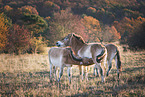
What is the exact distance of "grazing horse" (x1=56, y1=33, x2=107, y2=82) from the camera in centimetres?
567

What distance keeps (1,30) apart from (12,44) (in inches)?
89.2

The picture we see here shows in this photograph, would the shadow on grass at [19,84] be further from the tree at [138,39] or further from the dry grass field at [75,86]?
the tree at [138,39]

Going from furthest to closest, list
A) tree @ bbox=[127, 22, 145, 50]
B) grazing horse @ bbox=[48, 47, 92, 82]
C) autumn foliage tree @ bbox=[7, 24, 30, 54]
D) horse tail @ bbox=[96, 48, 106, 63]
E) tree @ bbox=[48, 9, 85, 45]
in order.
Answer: tree @ bbox=[48, 9, 85, 45], tree @ bbox=[127, 22, 145, 50], autumn foliage tree @ bbox=[7, 24, 30, 54], horse tail @ bbox=[96, 48, 106, 63], grazing horse @ bbox=[48, 47, 92, 82]

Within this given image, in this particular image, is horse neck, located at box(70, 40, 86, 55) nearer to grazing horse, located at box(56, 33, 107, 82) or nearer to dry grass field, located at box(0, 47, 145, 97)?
grazing horse, located at box(56, 33, 107, 82)

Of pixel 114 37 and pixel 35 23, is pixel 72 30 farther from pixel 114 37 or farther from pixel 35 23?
pixel 114 37

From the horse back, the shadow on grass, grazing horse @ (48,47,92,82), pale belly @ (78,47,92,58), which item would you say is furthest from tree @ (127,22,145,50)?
the shadow on grass

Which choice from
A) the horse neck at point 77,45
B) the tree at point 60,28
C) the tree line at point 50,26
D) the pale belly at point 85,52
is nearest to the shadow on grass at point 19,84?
the pale belly at point 85,52

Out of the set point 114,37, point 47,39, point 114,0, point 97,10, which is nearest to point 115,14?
point 97,10

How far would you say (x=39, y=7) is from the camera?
56312 mm

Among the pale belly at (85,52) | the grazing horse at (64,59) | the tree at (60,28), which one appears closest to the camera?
the grazing horse at (64,59)

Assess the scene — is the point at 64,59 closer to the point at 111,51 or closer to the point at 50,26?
the point at 111,51

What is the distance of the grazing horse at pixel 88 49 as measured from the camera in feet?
18.6

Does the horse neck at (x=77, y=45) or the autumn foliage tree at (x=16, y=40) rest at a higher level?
the autumn foliage tree at (x=16, y=40)

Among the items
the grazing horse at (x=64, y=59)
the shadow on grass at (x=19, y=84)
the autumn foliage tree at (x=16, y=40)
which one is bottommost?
the shadow on grass at (x=19, y=84)
